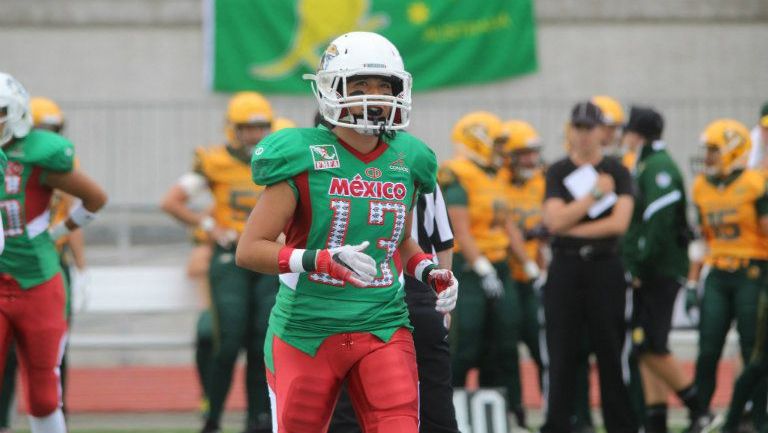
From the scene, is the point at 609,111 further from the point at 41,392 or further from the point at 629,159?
the point at 41,392

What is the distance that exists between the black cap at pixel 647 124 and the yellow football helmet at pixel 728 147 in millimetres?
289

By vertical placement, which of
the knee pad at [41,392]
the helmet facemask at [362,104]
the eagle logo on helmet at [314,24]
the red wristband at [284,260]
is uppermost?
the eagle logo on helmet at [314,24]

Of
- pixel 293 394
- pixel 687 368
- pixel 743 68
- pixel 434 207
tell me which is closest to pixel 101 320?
pixel 687 368

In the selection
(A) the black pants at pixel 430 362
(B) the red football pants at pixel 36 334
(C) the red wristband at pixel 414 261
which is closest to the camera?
(C) the red wristband at pixel 414 261

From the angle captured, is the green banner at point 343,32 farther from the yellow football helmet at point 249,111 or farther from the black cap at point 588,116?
the black cap at point 588,116

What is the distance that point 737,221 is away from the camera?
827 centimetres

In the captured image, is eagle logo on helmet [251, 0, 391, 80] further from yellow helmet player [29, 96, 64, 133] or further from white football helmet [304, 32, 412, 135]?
white football helmet [304, 32, 412, 135]

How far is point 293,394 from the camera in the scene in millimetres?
4789

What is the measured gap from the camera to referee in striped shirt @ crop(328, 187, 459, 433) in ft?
19.0

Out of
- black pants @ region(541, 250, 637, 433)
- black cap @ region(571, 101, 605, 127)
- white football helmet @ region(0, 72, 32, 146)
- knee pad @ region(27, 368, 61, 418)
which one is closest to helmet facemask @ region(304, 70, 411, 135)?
white football helmet @ region(0, 72, 32, 146)

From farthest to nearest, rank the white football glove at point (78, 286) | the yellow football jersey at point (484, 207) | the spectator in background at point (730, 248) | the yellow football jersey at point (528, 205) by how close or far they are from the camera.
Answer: the yellow football jersey at point (528, 205), the white football glove at point (78, 286), the yellow football jersey at point (484, 207), the spectator in background at point (730, 248)

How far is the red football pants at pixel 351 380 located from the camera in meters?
4.76

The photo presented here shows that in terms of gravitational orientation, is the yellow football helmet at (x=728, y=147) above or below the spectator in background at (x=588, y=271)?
above

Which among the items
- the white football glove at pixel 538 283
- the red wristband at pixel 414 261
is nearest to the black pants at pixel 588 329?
the white football glove at pixel 538 283
